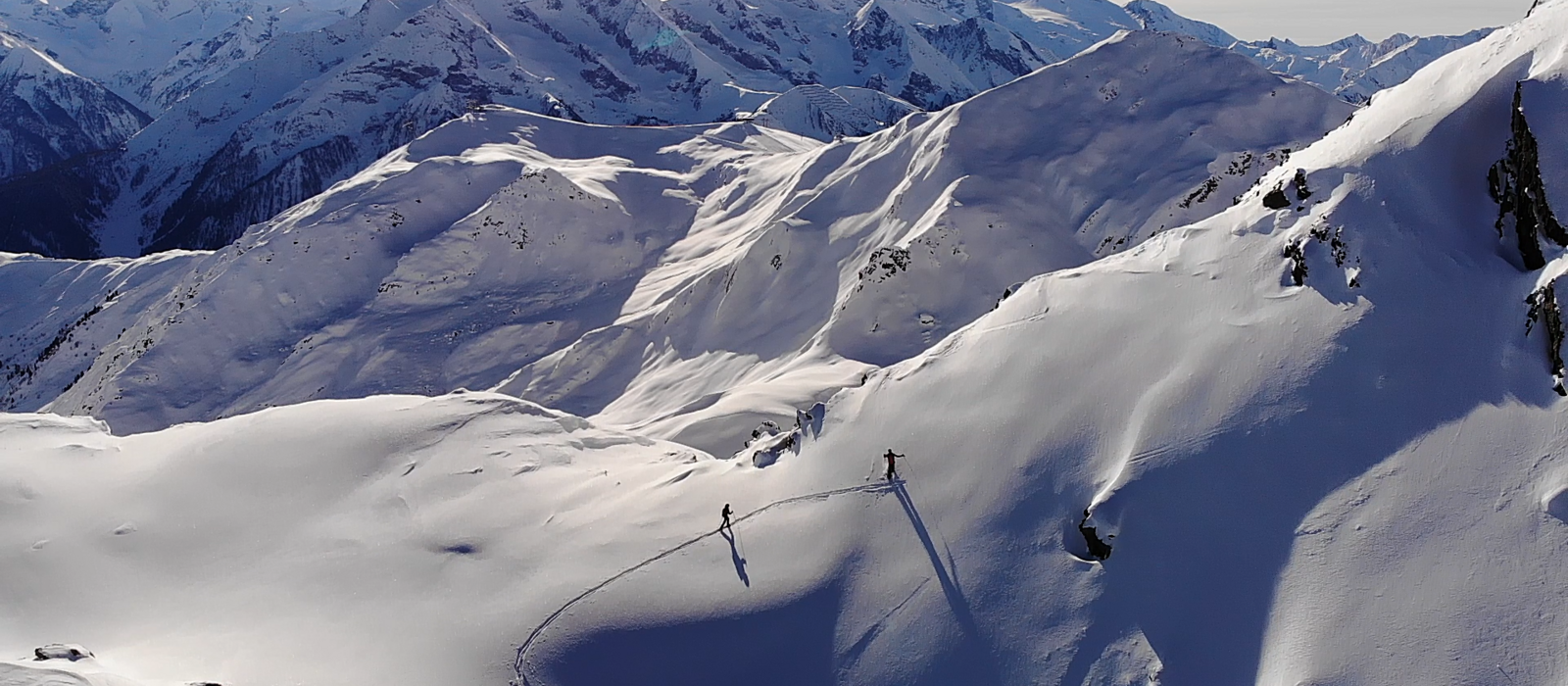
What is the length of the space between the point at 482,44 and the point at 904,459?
202 meters

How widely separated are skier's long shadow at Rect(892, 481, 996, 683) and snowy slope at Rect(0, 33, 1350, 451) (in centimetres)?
1415

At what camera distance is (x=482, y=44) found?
192875mm

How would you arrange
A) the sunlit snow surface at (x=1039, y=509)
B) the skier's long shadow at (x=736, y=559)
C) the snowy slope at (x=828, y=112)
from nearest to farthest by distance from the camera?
the sunlit snow surface at (x=1039, y=509)
the skier's long shadow at (x=736, y=559)
the snowy slope at (x=828, y=112)

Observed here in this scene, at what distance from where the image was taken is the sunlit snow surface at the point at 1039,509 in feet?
42.4

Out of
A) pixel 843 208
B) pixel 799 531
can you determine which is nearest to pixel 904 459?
pixel 799 531

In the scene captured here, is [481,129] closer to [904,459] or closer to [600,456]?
[600,456]

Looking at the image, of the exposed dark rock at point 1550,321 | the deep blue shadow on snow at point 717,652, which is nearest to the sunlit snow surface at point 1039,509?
the deep blue shadow on snow at point 717,652

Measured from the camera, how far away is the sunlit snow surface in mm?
12922

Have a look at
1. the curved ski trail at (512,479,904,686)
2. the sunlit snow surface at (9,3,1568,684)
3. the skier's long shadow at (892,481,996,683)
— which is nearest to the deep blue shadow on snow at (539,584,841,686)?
the sunlit snow surface at (9,3,1568,684)

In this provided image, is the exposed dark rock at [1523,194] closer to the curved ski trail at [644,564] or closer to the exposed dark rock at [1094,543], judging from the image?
the exposed dark rock at [1094,543]

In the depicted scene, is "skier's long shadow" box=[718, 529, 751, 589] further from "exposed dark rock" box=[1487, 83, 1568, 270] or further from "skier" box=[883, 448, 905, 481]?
"exposed dark rock" box=[1487, 83, 1568, 270]

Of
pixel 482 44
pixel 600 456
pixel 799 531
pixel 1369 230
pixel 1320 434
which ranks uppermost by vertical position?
pixel 482 44

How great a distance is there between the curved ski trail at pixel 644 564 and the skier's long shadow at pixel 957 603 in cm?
88

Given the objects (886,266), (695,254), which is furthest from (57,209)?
(886,266)
